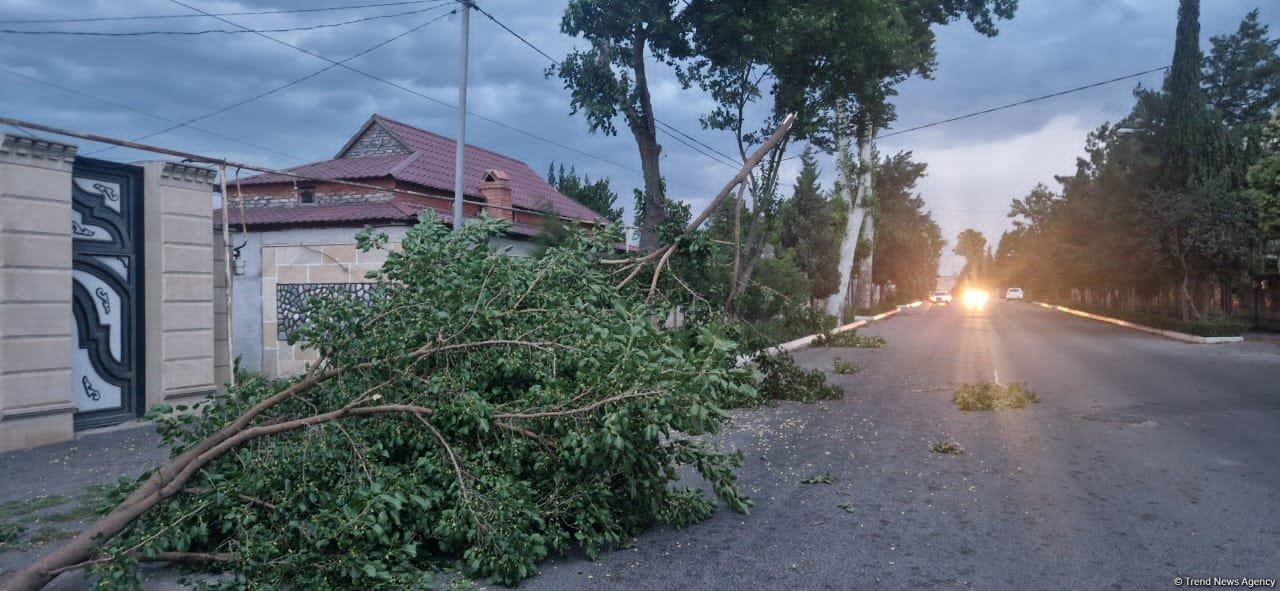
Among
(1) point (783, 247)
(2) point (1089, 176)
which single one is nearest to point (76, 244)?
(1) point (783, 247)

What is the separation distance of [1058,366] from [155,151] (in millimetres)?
16998

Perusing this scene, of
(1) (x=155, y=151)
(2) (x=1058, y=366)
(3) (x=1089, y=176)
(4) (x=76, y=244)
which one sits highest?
(3) (x=1089, y=176)

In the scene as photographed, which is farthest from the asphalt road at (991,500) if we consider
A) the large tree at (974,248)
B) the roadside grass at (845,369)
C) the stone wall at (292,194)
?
the large tree at (974,248)

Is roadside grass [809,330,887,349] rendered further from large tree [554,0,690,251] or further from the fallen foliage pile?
the fallen foliage pile

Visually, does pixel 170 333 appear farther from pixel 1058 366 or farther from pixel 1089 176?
pixel 1089 176

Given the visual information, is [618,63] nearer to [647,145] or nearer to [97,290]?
[647,145]

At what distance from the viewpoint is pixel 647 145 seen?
16266 mm

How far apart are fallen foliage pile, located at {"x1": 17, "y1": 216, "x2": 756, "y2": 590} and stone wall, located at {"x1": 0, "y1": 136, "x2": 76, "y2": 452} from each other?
462 cm

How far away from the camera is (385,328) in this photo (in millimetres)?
5680

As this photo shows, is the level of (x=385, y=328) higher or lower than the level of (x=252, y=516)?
higher

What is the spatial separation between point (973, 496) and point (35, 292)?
32.9 ft

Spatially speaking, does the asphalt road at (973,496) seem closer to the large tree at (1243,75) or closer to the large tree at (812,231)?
the large tree at (812,231)

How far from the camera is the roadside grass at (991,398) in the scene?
11477mm

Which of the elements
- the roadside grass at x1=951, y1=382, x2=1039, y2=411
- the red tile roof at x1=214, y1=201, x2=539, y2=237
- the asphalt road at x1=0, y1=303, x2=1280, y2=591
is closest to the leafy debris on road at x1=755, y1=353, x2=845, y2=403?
the asphalt road at x1=0, y1=303, x2=1280, y2=591
